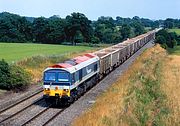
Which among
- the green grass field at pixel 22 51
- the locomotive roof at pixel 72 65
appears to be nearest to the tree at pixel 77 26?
the green grass field at pixel 22 51

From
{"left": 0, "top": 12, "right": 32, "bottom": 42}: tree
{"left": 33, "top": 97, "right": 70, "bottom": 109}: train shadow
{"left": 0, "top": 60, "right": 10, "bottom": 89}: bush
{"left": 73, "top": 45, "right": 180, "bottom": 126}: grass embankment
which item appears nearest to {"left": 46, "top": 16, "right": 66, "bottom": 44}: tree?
{"left": 0, "top": 12, "right": 32, "bottom": 42}: tree

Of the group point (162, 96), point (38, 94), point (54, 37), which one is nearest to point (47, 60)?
point (38, 94)

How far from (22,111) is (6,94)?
6757 millimetres

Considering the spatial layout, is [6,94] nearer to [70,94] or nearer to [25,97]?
[25,97]

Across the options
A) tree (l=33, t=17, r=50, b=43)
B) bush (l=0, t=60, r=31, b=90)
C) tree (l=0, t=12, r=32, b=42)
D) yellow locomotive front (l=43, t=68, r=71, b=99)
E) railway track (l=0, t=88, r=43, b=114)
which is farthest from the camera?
tree (l=33, t=17, r=50, b=43)

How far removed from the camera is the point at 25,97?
31.8m

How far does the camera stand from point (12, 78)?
113 ft

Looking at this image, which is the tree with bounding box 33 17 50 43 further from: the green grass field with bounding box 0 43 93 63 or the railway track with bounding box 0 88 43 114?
the railway track with bounding box 0 88 43 114

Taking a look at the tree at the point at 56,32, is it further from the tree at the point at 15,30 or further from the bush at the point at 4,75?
the bush at the point at 4,75

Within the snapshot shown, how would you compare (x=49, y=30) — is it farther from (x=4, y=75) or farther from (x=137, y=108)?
(x=137, y=108)

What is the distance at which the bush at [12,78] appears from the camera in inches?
1345

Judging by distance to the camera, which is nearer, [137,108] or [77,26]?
[137,108]

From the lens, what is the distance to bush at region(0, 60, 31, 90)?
112ft

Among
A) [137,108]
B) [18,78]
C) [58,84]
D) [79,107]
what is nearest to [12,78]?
[18,78]
